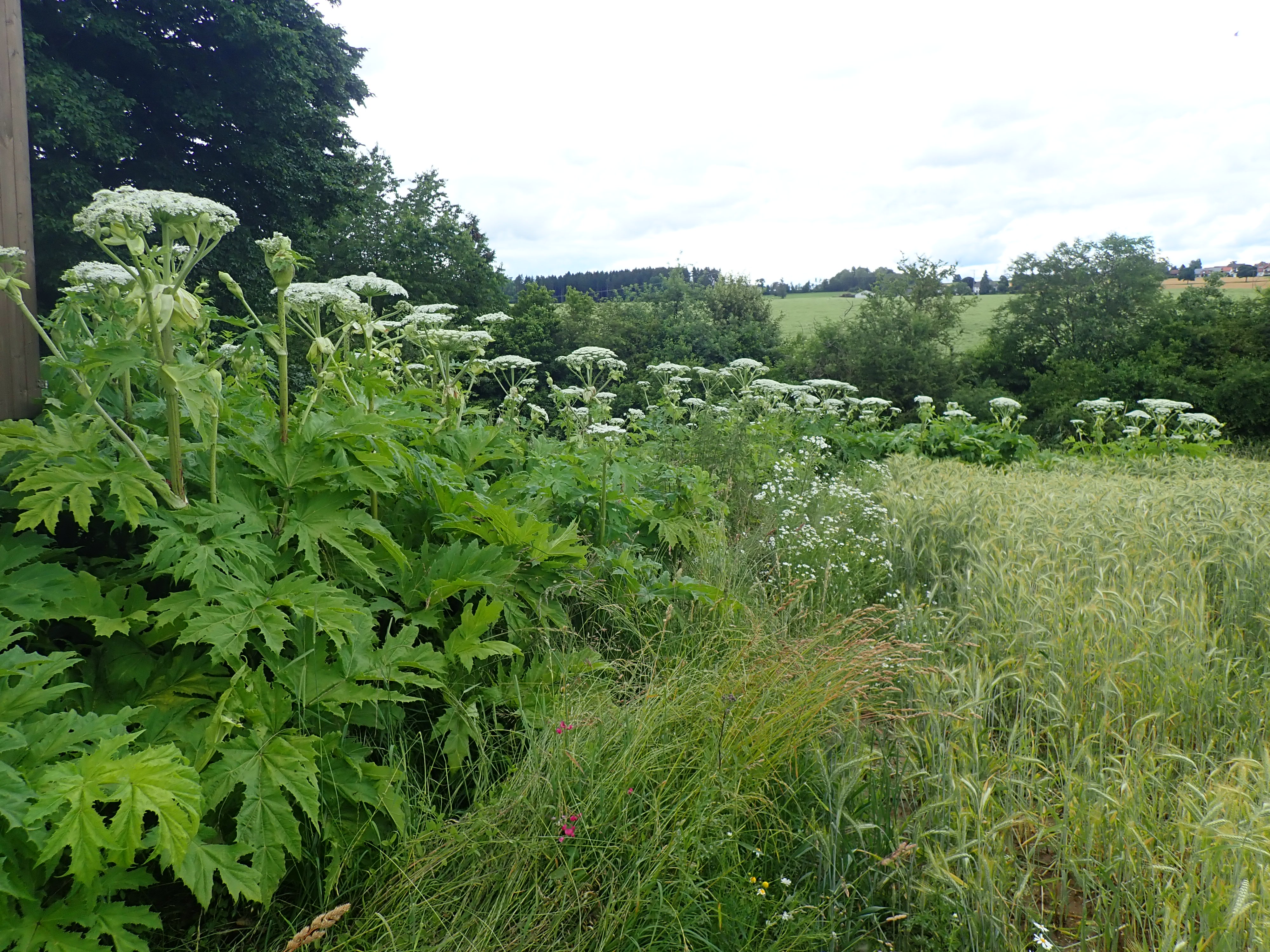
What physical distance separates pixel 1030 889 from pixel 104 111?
19.4m

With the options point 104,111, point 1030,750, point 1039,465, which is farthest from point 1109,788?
point 104,111

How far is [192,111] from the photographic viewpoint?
55.4 feet

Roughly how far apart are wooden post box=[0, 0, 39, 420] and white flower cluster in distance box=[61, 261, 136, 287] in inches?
29.4

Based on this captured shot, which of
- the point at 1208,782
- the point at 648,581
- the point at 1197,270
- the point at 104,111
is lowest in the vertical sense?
the point at 1208,782

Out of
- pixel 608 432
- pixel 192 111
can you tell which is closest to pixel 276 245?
pixel 608 432

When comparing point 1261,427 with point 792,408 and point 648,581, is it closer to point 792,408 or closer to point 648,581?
point 792,408

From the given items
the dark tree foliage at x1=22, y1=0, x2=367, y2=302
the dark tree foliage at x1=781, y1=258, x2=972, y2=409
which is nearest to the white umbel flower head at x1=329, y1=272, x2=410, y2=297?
the dark tree foliage at x1=22, y1=0, x2=367, y2=302

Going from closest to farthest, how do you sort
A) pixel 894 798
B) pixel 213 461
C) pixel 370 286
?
pixel 213 461, pixel 894 798, pixel 370 286

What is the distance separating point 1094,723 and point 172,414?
345cm

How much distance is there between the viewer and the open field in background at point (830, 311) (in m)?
28.1

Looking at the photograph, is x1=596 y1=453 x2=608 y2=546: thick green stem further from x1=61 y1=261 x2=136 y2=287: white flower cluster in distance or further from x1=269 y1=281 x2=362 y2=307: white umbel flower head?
x1=61 y1=261 x2=136 y2=287: white flower cluster in distance

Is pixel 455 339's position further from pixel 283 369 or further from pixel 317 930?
pixel 317 930

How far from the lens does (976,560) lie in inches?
171

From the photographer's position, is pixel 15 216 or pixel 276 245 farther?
pixel 15 216
